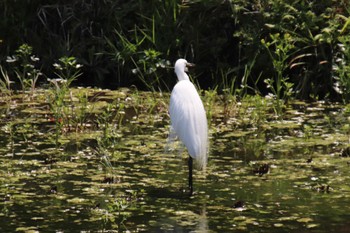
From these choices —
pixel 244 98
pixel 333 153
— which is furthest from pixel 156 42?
pixel 333 153

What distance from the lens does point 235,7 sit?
9.20 m

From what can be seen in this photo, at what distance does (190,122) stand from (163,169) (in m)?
0.61

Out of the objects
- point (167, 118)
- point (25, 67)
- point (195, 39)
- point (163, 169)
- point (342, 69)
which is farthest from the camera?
point (195, 39)

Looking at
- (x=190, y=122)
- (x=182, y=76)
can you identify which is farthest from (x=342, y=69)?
(x=190, y=122)

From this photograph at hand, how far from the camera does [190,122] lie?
6094 mm

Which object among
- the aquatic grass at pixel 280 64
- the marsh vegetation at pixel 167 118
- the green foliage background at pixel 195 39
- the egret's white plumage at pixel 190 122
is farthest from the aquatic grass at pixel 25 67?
the egret's white plumage at pixel 190 122

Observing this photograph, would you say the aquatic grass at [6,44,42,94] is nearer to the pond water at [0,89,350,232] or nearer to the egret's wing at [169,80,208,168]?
the pond water at [0,89,350,232]

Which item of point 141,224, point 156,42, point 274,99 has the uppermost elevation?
point 156,42

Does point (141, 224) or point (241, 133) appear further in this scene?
point (241, 133)

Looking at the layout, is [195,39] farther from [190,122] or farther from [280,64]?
[190,122]

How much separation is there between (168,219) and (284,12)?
4.11 m

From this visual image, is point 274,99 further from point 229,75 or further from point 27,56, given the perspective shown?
point 27,56

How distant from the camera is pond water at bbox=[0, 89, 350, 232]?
17.7ft

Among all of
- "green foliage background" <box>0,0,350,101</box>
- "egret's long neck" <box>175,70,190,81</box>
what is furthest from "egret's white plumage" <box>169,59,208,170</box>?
"green foliage background" <box>0,0,350,101</box>
